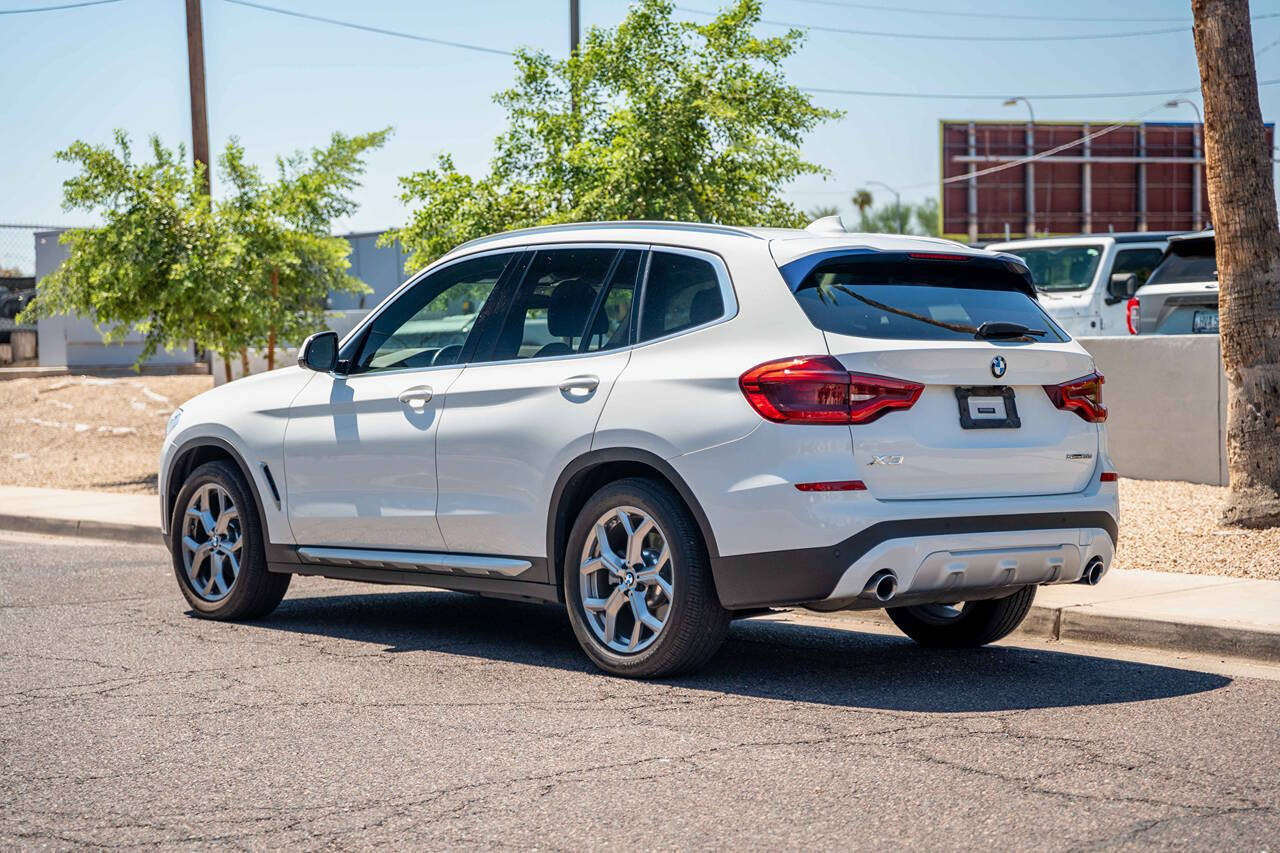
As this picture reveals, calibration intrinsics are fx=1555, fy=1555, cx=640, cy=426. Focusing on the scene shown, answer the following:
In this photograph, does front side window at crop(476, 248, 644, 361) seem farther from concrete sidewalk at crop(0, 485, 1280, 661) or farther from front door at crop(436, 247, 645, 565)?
concrete sidewalk at crop(0, 485, 1280, 661)

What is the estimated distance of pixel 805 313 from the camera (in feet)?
20.0

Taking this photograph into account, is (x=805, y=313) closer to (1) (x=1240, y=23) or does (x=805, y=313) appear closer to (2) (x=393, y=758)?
(2) (x=393, y=758)

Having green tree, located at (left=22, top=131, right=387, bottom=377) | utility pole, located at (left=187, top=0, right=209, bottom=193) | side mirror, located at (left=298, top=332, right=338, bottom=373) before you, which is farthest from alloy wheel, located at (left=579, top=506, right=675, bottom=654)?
utility pole, located at (left=187, top=0, right=209, bottom=193)

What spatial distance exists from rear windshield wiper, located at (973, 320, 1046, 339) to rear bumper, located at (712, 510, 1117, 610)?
0.74 meters

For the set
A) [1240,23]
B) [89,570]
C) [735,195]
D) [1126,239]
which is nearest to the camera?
[1240,23]

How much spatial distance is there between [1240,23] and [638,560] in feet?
20.5

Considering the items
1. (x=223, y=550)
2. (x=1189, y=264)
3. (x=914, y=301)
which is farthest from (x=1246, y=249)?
A: (x=1189, y=264)

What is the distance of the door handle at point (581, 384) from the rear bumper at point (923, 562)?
3.21 ft

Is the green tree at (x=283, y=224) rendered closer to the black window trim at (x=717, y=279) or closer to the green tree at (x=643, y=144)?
the green tree at (x=643, y=144)

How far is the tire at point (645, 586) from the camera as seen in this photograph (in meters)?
6.15

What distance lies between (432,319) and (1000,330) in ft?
9.29

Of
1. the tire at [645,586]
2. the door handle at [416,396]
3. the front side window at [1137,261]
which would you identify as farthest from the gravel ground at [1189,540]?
the front side window at [1137,261]

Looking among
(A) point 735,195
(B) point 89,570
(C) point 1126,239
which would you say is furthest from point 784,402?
(C) point 1126,239

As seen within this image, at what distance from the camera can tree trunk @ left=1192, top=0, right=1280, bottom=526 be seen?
10.0m
